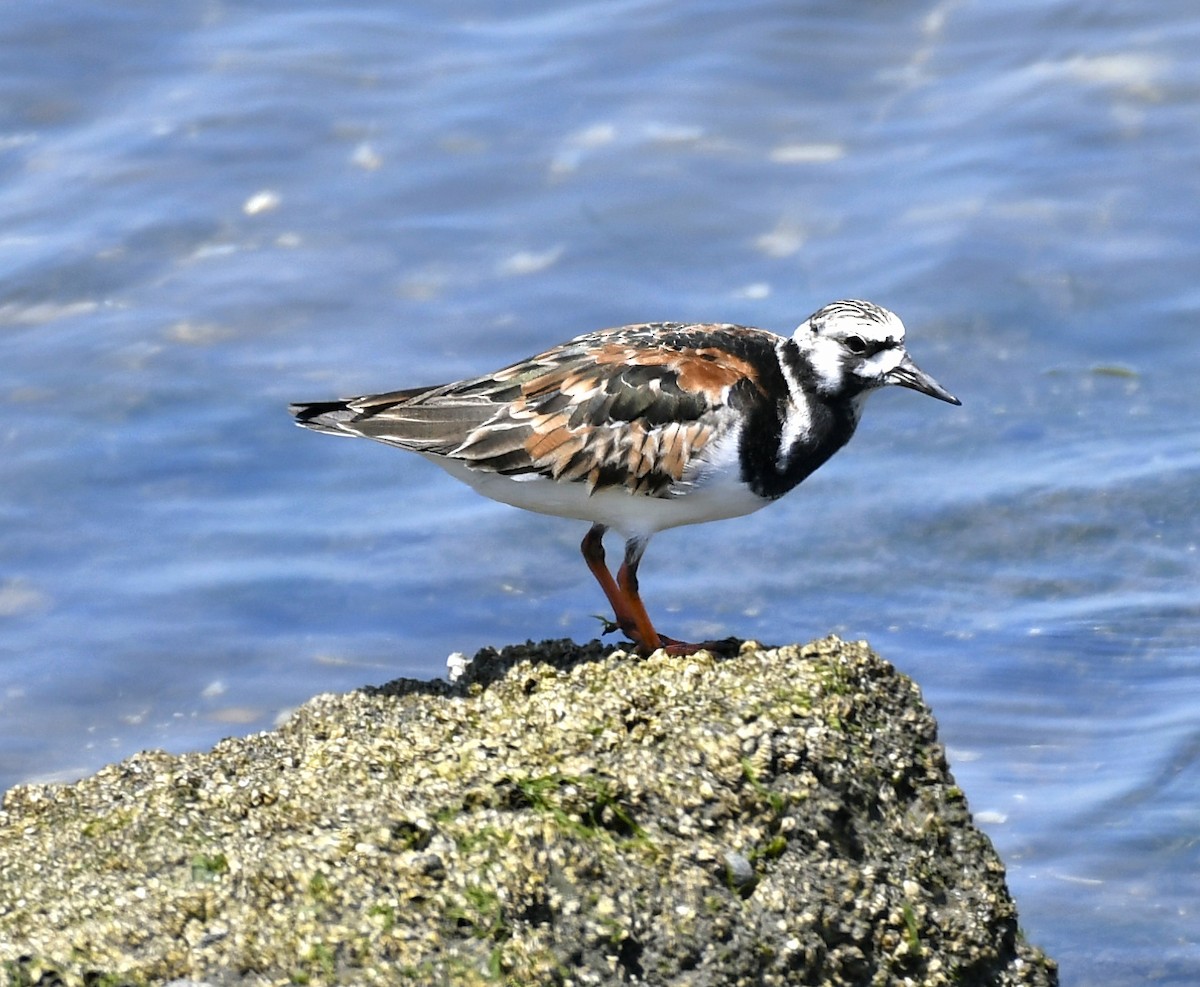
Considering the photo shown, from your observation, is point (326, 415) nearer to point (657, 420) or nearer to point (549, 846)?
point (657, 420)

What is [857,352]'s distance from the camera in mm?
5816

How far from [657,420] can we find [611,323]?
15.1 feet

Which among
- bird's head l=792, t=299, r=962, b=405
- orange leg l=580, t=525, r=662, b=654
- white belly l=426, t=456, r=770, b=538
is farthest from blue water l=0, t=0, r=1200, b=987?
bird's head l=792, t=299, r=962, b=405

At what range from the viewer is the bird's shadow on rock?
16.9 feet

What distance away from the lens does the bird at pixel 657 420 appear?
5.75 m

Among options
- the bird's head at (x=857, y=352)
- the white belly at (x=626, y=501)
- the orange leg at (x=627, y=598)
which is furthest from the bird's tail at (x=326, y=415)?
the bird's head at (x=857, y=352)

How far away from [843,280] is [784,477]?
5.00 metres

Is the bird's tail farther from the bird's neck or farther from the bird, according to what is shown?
the bird's neck

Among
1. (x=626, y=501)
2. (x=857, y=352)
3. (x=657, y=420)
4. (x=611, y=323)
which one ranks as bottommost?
(x=626, y=501)

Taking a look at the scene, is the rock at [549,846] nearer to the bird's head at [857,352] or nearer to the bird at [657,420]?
the bird at [657,420]

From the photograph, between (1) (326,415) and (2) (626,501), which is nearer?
(2) (626,501)

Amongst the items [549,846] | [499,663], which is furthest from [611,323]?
[549,846]

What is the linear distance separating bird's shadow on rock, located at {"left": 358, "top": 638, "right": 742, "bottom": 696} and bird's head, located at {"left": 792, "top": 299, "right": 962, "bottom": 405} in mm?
1071

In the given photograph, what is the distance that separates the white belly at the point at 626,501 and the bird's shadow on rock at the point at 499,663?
0.60m
